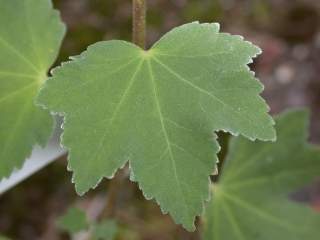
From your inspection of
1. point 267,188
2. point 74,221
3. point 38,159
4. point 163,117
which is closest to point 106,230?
point 74,221

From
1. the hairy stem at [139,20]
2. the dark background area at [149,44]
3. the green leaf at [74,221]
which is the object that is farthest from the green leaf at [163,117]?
the dark background area at [149,44]

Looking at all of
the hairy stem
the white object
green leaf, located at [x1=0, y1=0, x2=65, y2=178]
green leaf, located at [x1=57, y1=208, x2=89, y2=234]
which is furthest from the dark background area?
the hairy stem

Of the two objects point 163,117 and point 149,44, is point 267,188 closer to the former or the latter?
point 163,117

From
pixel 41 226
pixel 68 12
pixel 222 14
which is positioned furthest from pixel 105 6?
pixel 41 226

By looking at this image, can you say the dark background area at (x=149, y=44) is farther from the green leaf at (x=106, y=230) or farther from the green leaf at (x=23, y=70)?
the green leaf at (x=23, y=70)

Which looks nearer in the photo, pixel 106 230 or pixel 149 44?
pixel 106 230

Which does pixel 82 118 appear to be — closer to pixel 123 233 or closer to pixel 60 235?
pixel 123 233

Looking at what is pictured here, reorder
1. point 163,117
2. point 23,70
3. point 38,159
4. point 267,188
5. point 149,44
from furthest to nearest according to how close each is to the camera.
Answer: point 149,44 < point 267,188 < point 38,159 < point 23,70 < point 163,117
